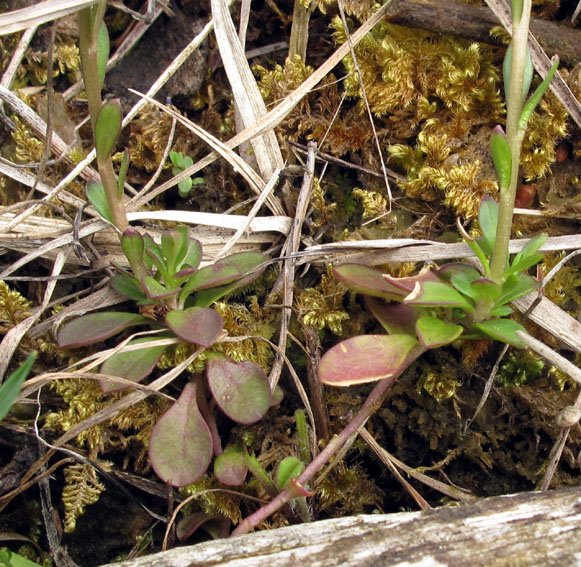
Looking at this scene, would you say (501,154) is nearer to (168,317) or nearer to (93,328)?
(168,317)

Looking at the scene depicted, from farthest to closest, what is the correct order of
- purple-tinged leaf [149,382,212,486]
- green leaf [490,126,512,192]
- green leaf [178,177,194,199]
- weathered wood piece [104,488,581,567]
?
1. green leaf [178,177,194,199]
2. purple-tinged leaf [149,382,212,486]
3. green leaf [490,126,512,192]
4. weathered wood piece [104,488,581,567]

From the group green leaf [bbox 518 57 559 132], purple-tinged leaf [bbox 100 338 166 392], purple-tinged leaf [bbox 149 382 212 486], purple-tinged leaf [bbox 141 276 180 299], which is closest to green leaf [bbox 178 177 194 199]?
purple-tinged leaf [bbox 141 276 180 299]

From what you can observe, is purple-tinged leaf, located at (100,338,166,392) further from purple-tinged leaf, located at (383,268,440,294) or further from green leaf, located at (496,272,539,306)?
green leaf, located at (496,272,539,306)

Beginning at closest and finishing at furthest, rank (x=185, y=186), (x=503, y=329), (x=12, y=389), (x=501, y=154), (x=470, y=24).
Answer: (x=12, y=389)
(x=501, y=154)
(x=503, y=329)
(x=470, y=24)
(x=185, y=186)

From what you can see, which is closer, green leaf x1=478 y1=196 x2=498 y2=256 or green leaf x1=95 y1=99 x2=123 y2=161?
green leaf x1=95 y1=99 x2=123 y2=161

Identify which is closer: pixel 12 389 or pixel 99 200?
pixel 12 389

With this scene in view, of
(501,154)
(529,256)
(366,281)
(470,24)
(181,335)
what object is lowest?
(181,335)

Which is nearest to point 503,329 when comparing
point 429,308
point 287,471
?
point 429,308
